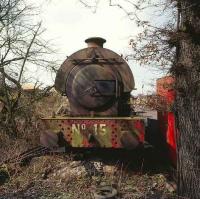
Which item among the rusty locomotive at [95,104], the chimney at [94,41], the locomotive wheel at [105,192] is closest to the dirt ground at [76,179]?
the locomotive wheel at [105,192]

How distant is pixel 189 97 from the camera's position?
652cm

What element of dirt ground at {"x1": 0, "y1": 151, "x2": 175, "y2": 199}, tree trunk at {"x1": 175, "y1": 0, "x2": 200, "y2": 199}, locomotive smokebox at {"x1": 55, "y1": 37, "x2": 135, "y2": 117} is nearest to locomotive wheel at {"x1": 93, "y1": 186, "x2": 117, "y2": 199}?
dirt ground at {"x1": 0, "y1": 151, "x2": 175, "y2": 199}

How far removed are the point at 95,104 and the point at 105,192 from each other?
259 cm

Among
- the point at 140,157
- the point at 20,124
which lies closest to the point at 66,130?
the point at 140,157

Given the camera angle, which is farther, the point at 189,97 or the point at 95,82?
the point at 95,82

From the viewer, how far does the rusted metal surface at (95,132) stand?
834 centimetres

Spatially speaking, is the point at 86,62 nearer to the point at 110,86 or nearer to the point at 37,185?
the point at 110,86

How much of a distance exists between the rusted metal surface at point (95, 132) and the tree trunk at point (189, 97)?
1693mm

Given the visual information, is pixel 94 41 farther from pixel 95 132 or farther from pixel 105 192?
pixel 105 192

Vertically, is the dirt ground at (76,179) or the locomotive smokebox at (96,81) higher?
the locomotive smokebox at (96,81)

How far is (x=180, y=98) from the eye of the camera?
6.65m

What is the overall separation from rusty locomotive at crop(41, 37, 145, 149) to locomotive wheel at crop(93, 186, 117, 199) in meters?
1.16

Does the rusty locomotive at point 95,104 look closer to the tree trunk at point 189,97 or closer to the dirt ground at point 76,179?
the dirt ground at point 76,179

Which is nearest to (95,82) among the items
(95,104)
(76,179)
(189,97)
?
(95,104)
